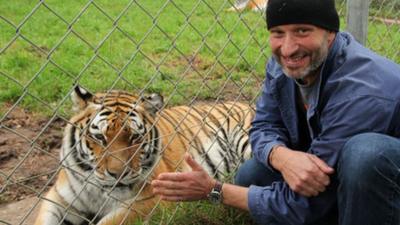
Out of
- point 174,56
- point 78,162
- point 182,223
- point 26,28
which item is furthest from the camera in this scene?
point 26,28

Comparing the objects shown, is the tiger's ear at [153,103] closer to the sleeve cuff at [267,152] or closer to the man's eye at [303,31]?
the sleeve cuff at [267,152]

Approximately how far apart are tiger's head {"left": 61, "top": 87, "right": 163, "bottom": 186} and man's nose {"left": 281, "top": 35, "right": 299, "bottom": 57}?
3.09ft

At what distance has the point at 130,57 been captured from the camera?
238 inches

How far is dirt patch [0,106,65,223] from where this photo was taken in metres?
3.45

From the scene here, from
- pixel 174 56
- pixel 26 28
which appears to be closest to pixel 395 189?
pixel 174 56

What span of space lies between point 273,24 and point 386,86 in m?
0.49

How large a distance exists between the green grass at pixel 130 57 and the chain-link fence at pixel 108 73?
1 centimetres

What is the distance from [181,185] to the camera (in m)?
2.32

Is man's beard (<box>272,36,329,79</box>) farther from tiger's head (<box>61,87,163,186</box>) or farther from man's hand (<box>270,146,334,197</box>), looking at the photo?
tiger's head (<box>61,87,163,186</box>)

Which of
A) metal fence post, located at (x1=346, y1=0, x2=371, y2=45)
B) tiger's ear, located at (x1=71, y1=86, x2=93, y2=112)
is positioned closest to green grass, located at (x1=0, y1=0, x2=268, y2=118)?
tiger's ear, located at (x1=71, y1=86, x2=93, y2=112)

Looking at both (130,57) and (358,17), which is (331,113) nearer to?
(358,17)

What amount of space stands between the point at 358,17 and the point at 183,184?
1474mm

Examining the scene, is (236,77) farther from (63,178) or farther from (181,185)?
(181,185)

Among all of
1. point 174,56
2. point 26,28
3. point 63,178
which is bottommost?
point 63,178
